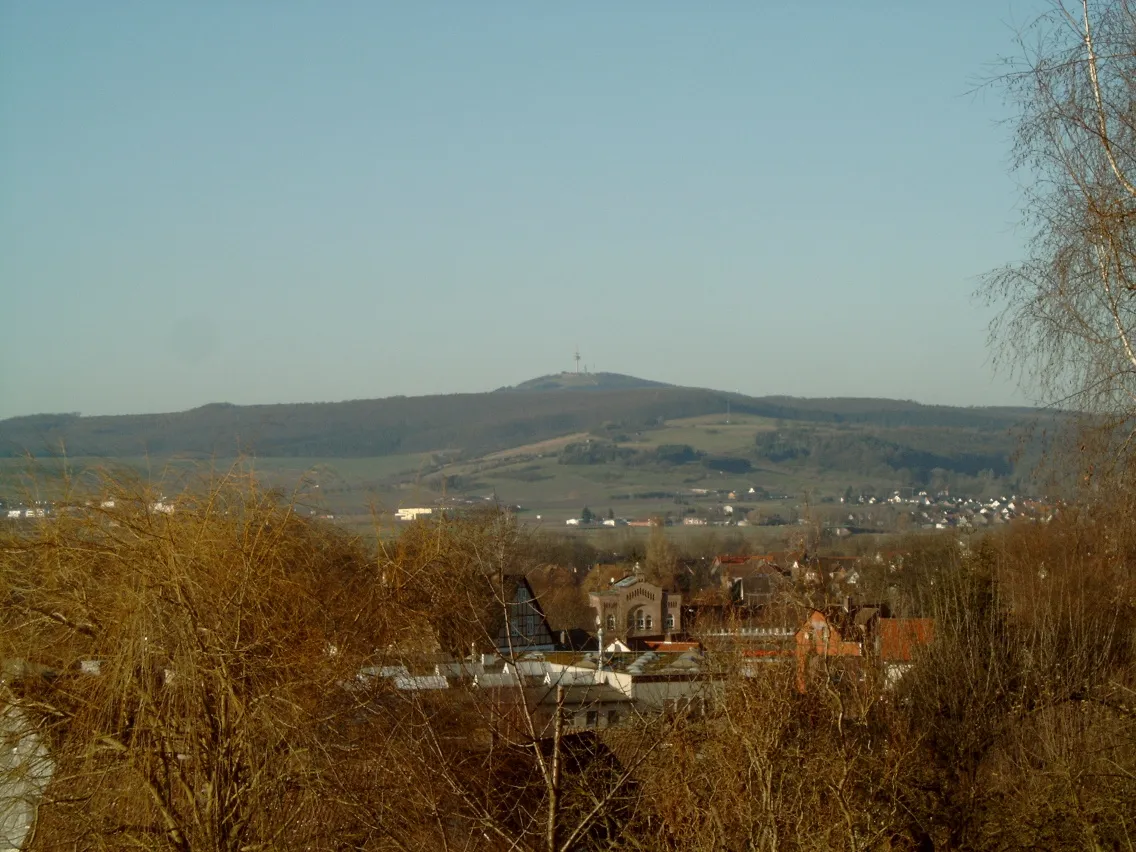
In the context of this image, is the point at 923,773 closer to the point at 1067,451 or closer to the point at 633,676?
the point at 1067,451

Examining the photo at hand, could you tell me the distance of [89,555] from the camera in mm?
9078

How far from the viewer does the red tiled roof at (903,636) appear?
19.2m

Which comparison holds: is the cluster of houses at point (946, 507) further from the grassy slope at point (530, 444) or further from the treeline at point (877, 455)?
the treeline at point (877, 455)

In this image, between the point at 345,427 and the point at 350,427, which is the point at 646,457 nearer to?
the point at 350,427

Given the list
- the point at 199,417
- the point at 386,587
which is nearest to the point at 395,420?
the point at 199,417

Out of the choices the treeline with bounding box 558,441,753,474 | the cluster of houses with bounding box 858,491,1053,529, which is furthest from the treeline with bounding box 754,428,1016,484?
the cluster of houses with bounding box 858,491,1053,529

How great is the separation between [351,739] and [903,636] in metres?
13.1

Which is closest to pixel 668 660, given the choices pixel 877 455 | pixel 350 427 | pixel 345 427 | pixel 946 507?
pixel 946 507

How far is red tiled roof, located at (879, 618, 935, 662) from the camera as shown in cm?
1920

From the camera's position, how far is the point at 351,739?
9578 mm

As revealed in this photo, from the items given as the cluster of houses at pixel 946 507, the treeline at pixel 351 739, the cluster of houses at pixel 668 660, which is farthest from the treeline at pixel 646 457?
the treeline at pixel 351 739

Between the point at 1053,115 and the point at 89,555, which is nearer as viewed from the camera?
the point at 89,555

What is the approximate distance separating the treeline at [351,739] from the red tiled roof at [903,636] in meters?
6.40

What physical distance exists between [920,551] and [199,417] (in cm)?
2342
